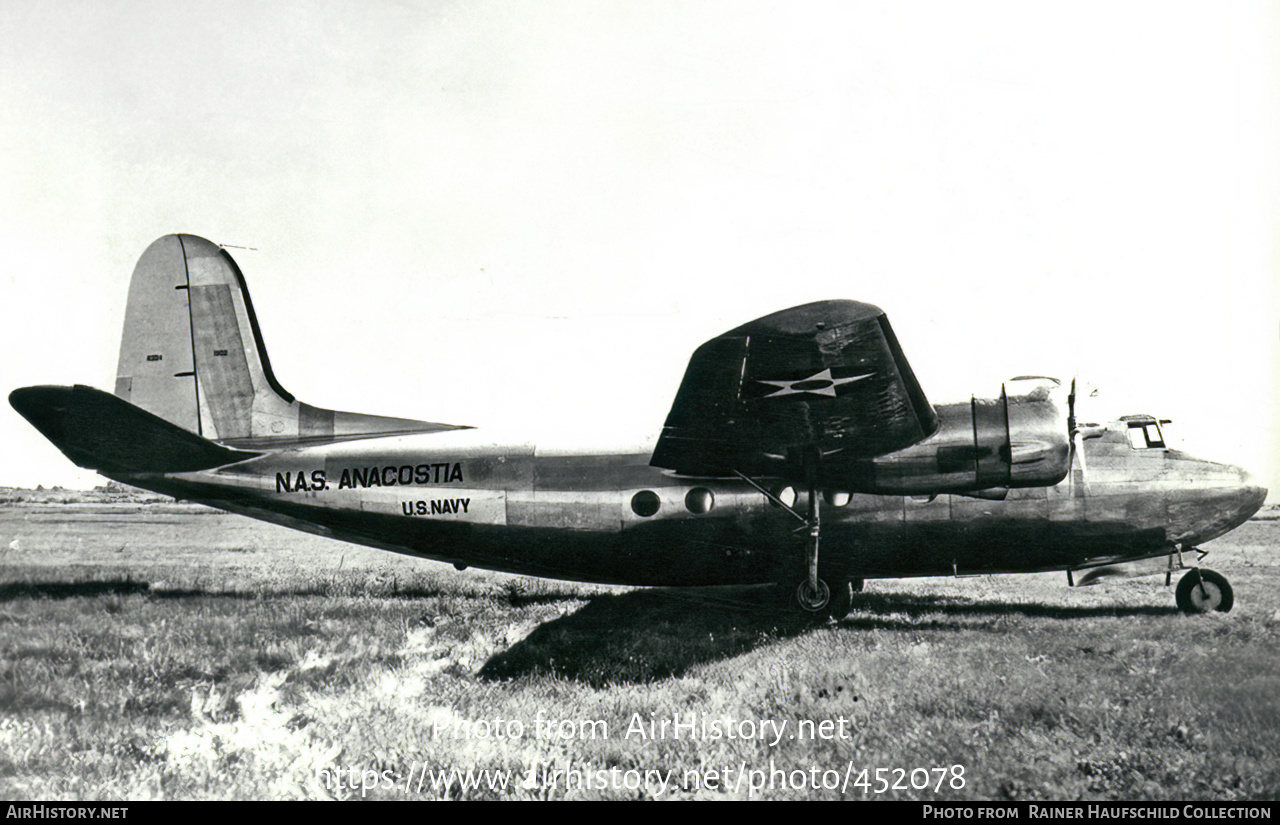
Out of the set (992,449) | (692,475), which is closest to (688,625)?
(692,475)

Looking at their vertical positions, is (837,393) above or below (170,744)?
above

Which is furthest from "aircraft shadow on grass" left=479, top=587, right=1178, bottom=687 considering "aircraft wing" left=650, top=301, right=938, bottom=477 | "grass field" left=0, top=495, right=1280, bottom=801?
"aircraft wing" left=650, top=301, right=938, bottom=477

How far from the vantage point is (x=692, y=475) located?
297 inches

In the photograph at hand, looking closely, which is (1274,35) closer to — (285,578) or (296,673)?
(296,673)

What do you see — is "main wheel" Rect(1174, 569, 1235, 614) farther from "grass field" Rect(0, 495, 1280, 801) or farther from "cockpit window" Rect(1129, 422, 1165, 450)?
"cockpit window" Rect(1129, 422, 1165, 450)

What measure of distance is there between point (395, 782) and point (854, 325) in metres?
4.30

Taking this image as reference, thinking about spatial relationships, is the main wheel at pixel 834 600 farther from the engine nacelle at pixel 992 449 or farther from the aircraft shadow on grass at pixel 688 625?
the engine nacelle at pixel 992 449

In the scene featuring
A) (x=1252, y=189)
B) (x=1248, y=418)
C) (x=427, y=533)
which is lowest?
(x=427, y=533)

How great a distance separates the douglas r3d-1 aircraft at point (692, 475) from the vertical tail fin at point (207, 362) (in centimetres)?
2

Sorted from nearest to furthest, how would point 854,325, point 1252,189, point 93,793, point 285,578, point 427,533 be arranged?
1. point 93,793
2. point 854,325
3. point 1252,189
4. point 427,533
5. point 285,578

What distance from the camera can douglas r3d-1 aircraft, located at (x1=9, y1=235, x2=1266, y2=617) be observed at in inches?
262

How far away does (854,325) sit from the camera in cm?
532

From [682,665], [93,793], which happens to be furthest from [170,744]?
[682,665]

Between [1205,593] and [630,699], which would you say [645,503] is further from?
[1205,593]
